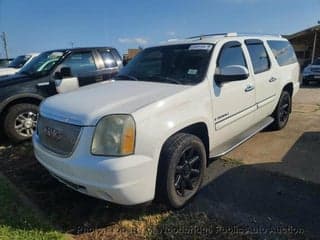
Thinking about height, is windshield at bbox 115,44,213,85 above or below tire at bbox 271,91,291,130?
above

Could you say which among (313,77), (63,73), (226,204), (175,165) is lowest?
(313,77)

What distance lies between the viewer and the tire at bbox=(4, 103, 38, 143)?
559 cm

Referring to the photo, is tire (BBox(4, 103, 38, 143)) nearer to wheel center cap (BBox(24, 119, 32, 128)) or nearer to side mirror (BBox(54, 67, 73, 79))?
wheel center cap (BBox(24, 119, 32, 128))

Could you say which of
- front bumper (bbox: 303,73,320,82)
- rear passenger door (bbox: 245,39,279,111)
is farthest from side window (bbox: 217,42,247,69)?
front bumper (bbox: 303,73,320,82)

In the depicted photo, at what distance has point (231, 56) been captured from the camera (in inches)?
173

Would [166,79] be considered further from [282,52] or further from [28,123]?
[282,52]

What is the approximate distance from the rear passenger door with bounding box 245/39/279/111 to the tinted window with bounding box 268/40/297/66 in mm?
459

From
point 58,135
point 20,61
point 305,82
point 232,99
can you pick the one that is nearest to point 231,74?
point 232,99

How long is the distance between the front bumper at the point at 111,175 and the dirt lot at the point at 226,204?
0.47 m

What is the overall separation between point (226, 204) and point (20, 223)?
2183mm

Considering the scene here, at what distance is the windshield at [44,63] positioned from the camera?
6.30 meters

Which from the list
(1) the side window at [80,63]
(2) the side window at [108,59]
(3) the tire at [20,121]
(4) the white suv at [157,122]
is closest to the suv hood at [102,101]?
(4) the white suv at [157,122]

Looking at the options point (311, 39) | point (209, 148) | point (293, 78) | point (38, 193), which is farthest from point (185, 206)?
point (311, 39)

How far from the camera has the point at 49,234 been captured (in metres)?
2.95
